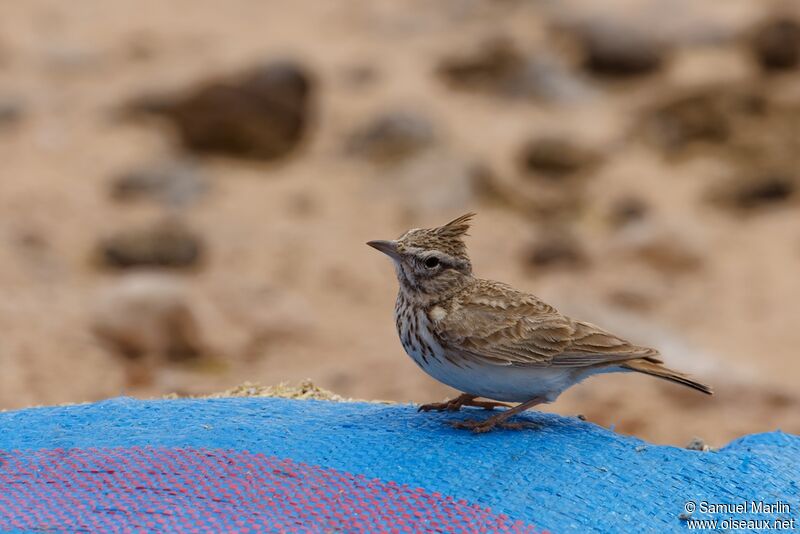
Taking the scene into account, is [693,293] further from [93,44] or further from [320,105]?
[93,44]

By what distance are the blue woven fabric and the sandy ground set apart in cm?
440

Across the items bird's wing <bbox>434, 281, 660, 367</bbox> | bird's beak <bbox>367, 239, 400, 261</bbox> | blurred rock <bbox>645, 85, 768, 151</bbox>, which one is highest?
blurred rock <bbox>645, 85, 768, 151</bbox>

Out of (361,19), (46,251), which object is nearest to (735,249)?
(46,251)

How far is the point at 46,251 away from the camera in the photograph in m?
12.9

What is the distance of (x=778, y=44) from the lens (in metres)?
17.9

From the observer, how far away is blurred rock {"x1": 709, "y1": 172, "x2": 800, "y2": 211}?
1491cm

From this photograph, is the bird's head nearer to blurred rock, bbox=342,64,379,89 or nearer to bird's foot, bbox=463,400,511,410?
bird's foot, bbox=463,400,511,410

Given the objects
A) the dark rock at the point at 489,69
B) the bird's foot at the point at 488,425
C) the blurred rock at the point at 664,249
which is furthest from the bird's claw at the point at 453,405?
the dark rock at the point at 489,69

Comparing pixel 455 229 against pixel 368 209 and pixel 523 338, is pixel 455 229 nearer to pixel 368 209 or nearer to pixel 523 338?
pixel 523 338

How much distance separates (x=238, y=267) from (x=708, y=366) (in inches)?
226

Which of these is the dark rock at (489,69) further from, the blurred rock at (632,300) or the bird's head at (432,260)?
the bird's head at (432,260)

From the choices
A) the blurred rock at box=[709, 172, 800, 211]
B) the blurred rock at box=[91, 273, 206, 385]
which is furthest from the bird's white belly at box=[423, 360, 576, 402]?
the blurred rock at box=[709, 172, 800, 211]

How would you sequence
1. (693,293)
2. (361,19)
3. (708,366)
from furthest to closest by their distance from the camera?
(361,19) < (693,293) < (708,366)

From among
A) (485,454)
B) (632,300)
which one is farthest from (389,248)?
(632,300)
